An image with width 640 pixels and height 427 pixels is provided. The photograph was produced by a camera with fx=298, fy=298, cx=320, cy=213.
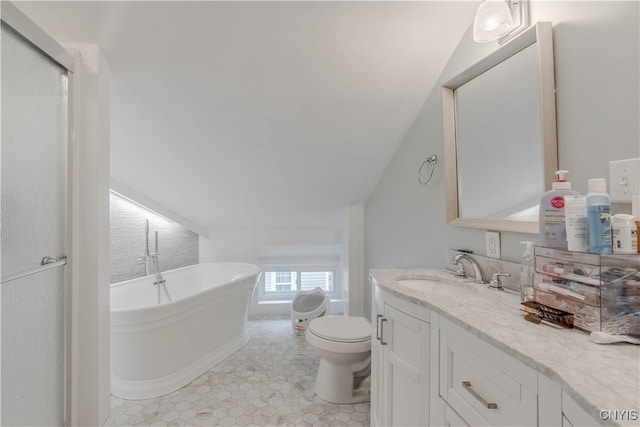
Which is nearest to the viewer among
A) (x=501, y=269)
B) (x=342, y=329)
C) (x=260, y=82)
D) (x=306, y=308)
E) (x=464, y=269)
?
(x=501, y=269)

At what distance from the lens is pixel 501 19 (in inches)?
47.1

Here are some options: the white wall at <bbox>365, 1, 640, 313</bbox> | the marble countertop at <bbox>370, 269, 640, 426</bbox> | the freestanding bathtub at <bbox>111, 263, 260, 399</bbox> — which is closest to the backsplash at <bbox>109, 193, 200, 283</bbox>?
the freestanding bathtub at <bbox>111, 263, 260, 399</bbox>

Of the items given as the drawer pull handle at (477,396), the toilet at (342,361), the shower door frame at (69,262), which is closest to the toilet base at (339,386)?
the toilet at (342,361)

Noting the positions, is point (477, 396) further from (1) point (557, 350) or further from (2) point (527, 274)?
(2) point (527, 274)

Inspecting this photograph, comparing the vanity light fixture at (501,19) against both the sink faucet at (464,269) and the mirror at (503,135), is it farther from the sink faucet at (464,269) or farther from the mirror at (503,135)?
the sink faucet at (464,269)

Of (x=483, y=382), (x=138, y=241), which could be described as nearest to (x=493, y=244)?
(x=483, y=382)

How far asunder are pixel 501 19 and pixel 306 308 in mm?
2886

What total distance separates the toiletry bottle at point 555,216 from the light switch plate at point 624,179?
91mm

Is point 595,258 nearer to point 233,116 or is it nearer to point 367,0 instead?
point 367,0

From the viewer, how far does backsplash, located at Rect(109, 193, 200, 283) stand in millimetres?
2824

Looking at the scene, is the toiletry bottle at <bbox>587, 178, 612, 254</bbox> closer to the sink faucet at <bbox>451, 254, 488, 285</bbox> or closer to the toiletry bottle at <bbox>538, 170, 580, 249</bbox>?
the toiletry bottle at <bbox>538, 170, 580, 249</bbox>

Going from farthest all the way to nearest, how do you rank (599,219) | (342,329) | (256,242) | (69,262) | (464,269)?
(256,242) < (342,329) < (464,269) < (69,262) < (599,219)

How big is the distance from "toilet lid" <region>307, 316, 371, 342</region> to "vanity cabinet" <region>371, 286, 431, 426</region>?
0.39 m

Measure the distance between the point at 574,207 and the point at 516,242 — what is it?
436 mm
